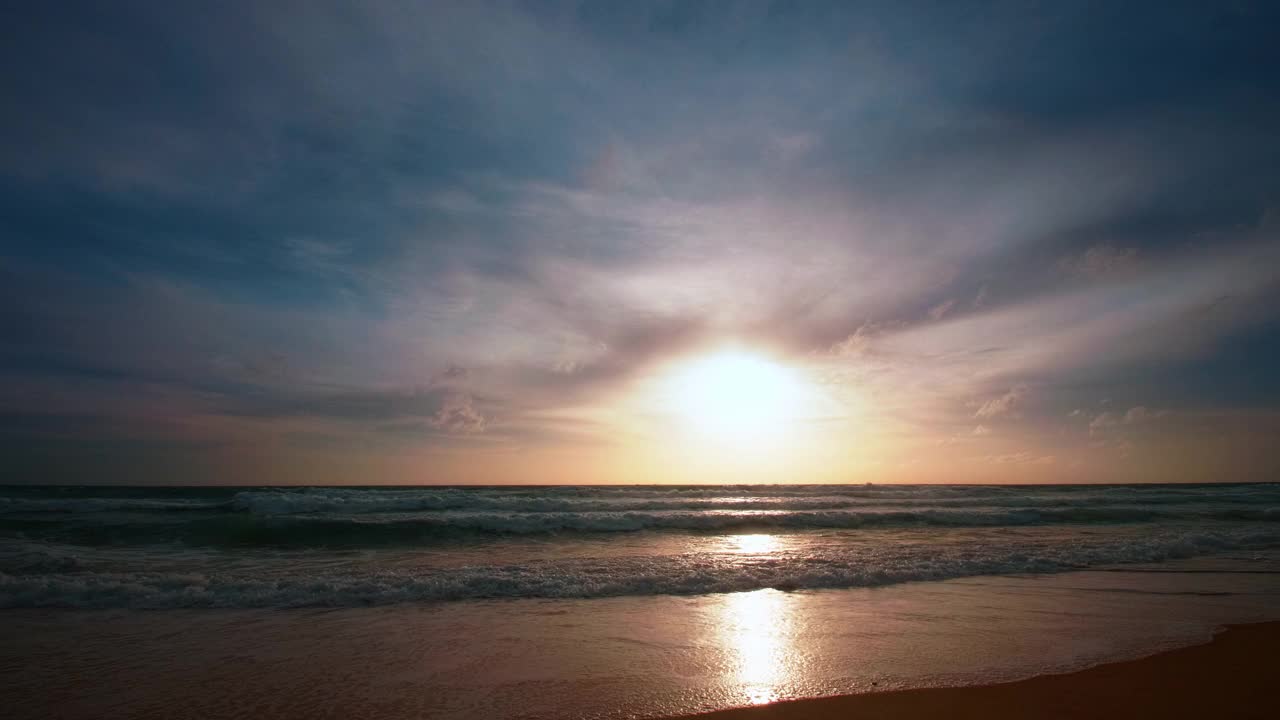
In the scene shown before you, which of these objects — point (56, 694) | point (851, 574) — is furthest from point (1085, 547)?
point (56, 694)

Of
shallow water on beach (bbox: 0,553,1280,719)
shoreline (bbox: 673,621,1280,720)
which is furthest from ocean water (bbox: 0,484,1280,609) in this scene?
shoreline (bbox: 673,621,1280,720)

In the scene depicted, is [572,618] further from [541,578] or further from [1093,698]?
[1093,698]

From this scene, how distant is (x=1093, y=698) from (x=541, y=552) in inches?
517

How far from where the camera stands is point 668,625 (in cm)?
814

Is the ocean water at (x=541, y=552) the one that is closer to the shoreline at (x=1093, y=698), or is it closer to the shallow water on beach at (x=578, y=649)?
the shallow water on beach at (x=578, y=649)

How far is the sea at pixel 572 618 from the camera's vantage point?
582 centimetres

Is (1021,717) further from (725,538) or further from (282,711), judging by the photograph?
(725,538)

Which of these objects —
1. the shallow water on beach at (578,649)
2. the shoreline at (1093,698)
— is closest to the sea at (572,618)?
the shallow water on beach at (578,649)

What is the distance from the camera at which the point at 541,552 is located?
1653 centimetres

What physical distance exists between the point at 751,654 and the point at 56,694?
A: 6.87m

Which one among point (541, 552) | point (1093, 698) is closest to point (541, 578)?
point (541, 552)

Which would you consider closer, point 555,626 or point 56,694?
point 56,694

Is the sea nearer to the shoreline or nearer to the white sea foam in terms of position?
the white sea foam

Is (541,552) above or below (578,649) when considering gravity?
below
